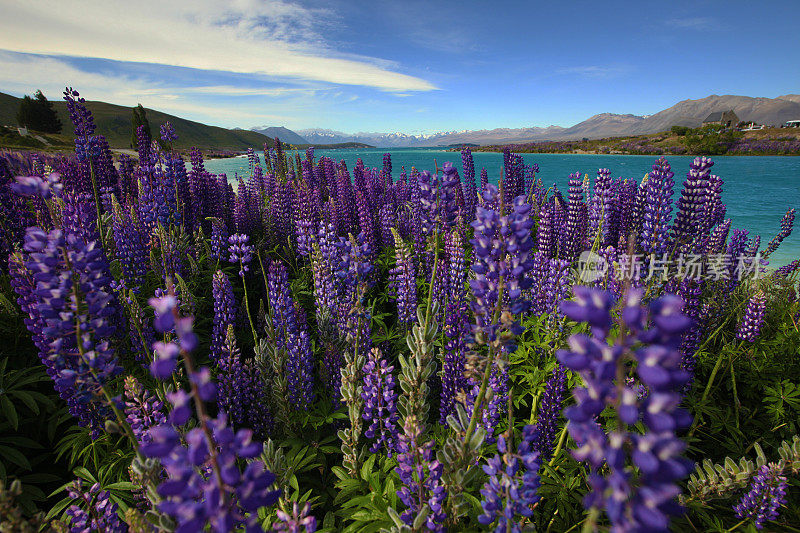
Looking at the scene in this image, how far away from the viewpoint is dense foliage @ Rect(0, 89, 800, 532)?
1150mm

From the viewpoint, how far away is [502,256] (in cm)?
224

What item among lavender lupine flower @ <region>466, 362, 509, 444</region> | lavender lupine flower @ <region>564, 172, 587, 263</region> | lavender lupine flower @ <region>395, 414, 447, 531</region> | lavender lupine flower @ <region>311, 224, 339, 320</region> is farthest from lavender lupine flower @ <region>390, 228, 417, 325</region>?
lavender lupine flower @ <region>564, 172, 587, 263</region>

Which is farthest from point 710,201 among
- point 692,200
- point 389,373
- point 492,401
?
point 389,373

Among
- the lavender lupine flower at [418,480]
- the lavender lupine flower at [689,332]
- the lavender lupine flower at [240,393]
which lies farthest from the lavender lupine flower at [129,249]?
the lavender lupine flower at [689,332]

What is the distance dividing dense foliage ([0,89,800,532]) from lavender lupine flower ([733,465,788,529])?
0.07 feet

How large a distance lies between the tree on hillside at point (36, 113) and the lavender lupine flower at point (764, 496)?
9559 centimetres

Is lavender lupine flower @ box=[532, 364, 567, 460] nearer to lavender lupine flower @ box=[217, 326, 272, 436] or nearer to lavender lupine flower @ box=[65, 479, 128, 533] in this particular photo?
lavender lupine flower @ box=[217, 326, 272, 436]

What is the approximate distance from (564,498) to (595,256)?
12.9 feet

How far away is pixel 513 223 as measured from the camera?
2223mm

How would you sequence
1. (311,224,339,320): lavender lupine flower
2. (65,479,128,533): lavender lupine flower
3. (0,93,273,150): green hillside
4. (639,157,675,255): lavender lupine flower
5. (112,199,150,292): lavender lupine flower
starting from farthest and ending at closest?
(0,93,273,150): green hillside → (639,157,675,255): lavender lupine flower → (112,199,150,292): lavender lupine flower → (311,224,339,320): lavender lupine flower → (65,479,128,533): lavender lupine flower

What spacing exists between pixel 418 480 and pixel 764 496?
3557 millimetres

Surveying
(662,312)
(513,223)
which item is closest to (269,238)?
(513,223)

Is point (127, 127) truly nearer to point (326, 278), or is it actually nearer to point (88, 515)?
point (326, 278)

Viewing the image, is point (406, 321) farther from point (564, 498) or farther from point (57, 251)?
point (57, 251)
